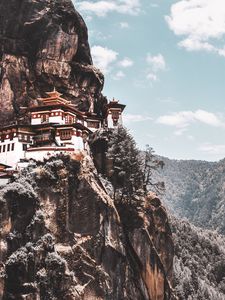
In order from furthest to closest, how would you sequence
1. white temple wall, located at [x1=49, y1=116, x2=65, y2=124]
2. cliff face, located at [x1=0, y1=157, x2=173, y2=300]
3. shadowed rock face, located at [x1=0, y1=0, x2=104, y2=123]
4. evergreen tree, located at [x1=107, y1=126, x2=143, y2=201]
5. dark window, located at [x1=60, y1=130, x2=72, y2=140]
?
1. shadowed rock face, located at [x1=0, y1=0, x2=104, y2=123]
2. white temple wall, located at [x1=49, y1=116, x2=65, y2=124]
3. dark window, located at [x1=60, y1=130, x2=72, y2=140]
4. evergreen tree, located at [x1=107, y1=126, x2=143, y2=201]
5. cliff face, located at [x1=0, y1=157, x2=173, y2=300]

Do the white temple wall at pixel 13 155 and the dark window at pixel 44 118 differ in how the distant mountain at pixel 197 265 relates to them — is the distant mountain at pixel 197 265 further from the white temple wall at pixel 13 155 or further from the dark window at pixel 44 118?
the white temple wall at pixel 13 155

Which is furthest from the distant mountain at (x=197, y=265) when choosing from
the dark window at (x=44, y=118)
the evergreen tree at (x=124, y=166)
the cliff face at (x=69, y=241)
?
the dark window at (x=44, y=118)

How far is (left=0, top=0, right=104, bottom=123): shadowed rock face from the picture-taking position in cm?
9044

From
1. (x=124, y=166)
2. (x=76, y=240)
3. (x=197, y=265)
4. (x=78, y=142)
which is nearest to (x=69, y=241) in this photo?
(x=76, y=240)

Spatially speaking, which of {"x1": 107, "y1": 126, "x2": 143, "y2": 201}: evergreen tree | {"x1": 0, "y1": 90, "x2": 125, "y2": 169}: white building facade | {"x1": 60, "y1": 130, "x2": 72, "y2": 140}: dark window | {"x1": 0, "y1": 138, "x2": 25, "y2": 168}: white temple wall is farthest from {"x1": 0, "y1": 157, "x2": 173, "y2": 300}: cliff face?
{"x1": 60, "y1": 130, "x2": 72, "y2": 140}: dark window

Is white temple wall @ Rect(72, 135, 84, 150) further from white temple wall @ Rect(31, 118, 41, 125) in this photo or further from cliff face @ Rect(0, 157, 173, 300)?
white temple wall @ Rect(31, 118, 41, 125)

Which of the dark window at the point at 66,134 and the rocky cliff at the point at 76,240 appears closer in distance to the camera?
the rocky cliff at the point at 76,240

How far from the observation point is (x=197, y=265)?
14125 cm

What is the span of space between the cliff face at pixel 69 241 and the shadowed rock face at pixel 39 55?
28.3 m

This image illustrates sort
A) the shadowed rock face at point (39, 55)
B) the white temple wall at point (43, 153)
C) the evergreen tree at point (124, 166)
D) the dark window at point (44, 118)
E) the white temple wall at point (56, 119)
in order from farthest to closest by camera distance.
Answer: the shadowed rock face at point (39, 55) → the dark window at point (44, 118) → the white temple wall at point (56, 119) → the evergreen tree at point (124, 166) → the white temple wall at point (43, 153)

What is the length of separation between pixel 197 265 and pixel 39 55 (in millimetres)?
80681

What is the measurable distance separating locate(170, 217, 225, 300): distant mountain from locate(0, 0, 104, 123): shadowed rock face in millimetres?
48406

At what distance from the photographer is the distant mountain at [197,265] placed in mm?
115312

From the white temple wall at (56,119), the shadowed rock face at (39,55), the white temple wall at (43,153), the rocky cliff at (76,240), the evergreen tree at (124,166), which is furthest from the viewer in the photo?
the shadowed rock face at (39,55)
